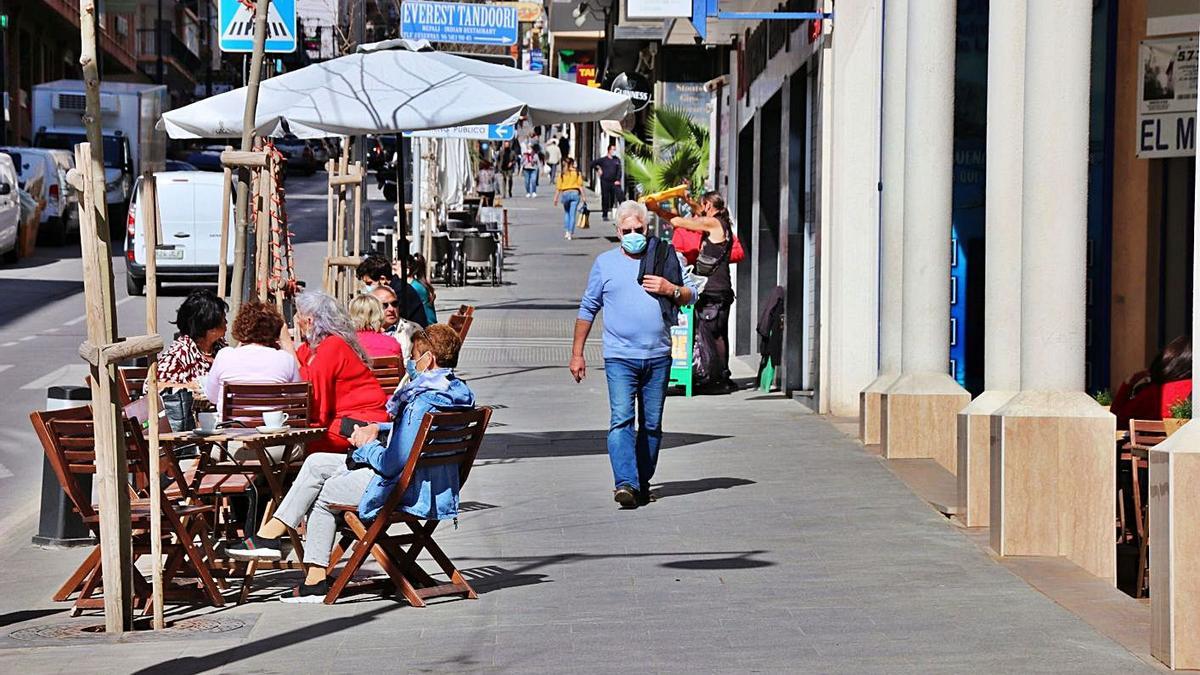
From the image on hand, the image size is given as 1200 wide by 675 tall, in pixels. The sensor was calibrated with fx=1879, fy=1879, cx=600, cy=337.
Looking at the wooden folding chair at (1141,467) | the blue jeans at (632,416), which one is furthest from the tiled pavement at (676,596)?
the wooden folding chair at (1141,467)

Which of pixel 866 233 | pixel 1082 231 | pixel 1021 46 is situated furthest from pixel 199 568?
pixel 866 233

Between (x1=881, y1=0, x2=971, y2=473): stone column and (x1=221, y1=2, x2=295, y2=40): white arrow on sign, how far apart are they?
416cm

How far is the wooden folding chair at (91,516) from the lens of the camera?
305 inches

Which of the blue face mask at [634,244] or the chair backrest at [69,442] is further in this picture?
the blue face mask at [634,244]

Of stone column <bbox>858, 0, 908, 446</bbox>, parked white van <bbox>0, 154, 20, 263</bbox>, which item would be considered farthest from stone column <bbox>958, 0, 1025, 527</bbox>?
parked white van <bbox>0, 154, 20, 263</bbox>

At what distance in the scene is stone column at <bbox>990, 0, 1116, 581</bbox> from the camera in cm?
854

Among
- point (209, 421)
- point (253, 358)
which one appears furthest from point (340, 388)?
point (209, 421)

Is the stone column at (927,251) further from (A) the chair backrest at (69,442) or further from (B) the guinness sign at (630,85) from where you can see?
(B) the guinness sign at (630,85)

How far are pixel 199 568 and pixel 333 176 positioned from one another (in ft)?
30.7

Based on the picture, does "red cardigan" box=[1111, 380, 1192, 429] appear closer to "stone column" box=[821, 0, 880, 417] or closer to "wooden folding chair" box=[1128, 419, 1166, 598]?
"wooden folding chair" box=[1128, 419, 1166, 598]

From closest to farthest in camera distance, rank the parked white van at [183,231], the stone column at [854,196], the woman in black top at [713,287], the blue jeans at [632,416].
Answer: the blue jeans at [632,416], the stone column at [854,196], the woman in black top at [713,287], the parked white van at [183,231]

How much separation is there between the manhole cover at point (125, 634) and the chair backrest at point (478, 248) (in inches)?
841

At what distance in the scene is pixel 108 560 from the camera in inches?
285

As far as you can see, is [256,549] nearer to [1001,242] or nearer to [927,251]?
[1001,242]
